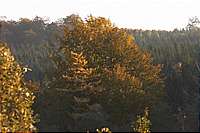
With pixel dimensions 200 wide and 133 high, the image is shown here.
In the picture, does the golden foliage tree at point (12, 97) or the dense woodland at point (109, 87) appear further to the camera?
the dense woodland at point (109, 87)

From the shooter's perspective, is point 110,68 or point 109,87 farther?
point 110,68

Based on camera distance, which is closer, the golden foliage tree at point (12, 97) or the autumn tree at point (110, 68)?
the golden foliage tree at point (12, 97)

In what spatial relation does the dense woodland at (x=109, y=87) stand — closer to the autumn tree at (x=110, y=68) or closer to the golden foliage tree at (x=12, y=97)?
the autumn tree at (x=110, y=68)

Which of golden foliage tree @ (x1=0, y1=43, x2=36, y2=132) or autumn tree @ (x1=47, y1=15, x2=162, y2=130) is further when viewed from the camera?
autumn tree @ (x1=47, y1=15, x2=162, y2=130)

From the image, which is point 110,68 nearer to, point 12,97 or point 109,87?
point 109,87

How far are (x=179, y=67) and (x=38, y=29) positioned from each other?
254 ft

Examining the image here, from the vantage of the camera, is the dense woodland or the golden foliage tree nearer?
the golden foliage tree

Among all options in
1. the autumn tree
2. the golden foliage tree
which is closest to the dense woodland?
the autumn tree

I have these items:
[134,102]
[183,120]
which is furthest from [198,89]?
[134,102]

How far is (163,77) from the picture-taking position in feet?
176

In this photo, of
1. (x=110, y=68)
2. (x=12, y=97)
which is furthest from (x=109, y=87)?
(x=12, y=97)

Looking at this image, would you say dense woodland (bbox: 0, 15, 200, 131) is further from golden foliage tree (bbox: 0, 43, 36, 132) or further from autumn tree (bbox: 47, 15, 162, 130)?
golden foliage tree (bbox: 0, 43, 36, 132)

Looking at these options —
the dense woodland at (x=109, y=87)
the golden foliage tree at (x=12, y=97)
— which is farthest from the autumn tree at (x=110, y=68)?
the golden foliage tree at (x=12, y=97)

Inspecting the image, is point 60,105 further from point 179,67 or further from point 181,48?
point 181,48
